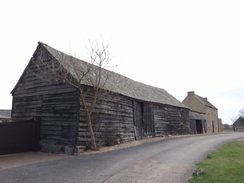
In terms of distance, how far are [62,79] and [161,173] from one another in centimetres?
923

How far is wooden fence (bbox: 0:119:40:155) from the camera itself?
1220 cm

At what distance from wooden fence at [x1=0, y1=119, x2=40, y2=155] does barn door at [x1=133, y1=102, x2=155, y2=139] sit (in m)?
8.76

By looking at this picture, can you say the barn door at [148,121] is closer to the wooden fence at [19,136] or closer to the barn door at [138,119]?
the barn door at [138,119]

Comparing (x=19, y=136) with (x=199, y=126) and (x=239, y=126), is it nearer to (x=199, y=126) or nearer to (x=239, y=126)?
(x=199, y=126)

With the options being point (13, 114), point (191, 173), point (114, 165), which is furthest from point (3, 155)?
point (191, 173)

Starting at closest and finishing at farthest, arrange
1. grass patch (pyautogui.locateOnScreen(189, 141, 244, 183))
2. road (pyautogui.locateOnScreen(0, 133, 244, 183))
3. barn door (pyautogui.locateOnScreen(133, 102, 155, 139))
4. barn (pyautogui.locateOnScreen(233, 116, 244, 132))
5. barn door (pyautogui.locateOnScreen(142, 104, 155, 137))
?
1. grass patch (pyautogui.locateOnScreen(189, 141, 244, 183))
2. road (pyautogui.locateOnScreen(0, 133, 244, 183))
3. barn door (pyautogui.locateOnScreen(133, 102, 155, 139))
4. barn door (pyautogui.locateOnScreen(142, 104, 155, 137))
5. barn (pyautogui.locateOnScreen(233, 116, 244, 132))

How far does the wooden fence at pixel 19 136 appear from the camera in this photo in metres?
12.2

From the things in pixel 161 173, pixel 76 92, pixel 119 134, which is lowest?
pixel 161 173

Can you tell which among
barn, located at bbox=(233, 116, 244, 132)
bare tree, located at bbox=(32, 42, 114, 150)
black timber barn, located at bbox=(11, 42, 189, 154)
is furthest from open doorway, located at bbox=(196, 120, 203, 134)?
barn, located at bbox=(233, 116, 244, 132)

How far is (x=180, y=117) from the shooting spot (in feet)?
89.8

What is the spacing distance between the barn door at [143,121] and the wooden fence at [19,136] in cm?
876

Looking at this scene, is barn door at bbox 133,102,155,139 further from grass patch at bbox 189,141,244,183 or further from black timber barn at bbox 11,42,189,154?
grass patch at bbox 189,141,244,183

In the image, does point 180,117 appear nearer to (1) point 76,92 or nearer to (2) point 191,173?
(1) point 76,92

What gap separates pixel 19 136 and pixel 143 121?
450 inches
